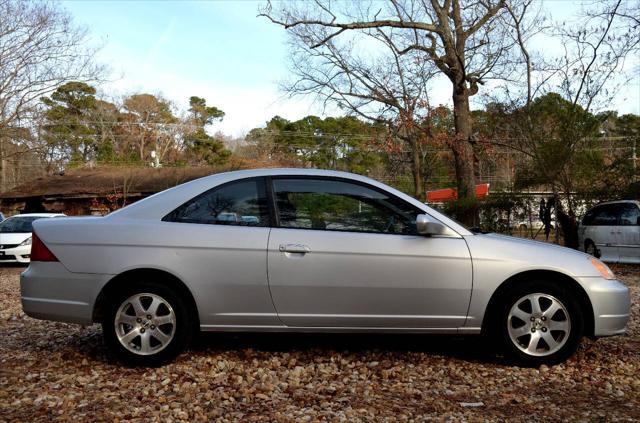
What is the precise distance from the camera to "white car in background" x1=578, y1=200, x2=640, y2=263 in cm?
1170

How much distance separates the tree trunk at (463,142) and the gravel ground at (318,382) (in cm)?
1416

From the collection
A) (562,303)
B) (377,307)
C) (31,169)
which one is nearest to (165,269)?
(377,307)

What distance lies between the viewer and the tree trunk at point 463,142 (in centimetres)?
1916

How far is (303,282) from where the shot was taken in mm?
4340

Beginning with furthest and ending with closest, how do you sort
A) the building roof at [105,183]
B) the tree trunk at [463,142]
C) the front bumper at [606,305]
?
the building roof at [105,183] → the tree trunk at [463,142] → the front bumper at [606,305]

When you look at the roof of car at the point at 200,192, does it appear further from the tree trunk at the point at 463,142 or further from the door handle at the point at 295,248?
the tree trunk at the point at 463,142

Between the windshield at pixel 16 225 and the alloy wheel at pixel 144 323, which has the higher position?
the windshield at pixel 16 225

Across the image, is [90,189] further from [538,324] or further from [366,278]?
[538,324]

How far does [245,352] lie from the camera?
483 centimetres

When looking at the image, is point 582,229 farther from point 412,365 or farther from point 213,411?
point 213,411

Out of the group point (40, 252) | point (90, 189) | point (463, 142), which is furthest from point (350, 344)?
point (90, 189)

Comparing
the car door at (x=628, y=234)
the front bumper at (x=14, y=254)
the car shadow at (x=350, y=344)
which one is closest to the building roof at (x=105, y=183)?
the front bumper at (x=14, y=254)

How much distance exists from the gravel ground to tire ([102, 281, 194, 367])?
13cm

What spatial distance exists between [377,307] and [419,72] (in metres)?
18.6
